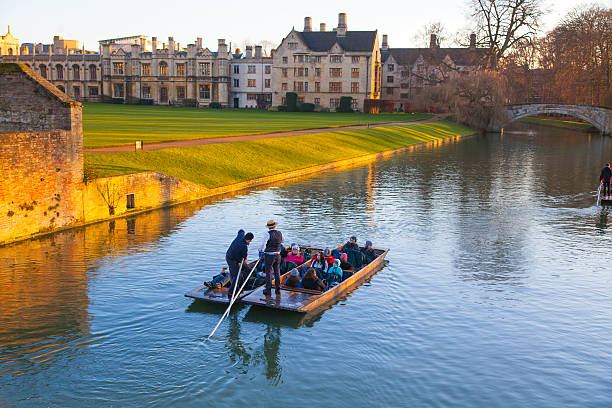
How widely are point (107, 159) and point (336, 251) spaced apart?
1716 centimetres

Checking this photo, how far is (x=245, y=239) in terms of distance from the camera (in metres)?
15.7

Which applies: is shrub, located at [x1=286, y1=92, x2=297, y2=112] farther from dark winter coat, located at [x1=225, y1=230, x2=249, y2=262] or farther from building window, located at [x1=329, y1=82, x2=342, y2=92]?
dark winter coat, located at [x1=225, y1=230, x2=249, y2=262]

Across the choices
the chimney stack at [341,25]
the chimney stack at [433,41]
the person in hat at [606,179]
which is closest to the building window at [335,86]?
the chimney stack at [341,25]

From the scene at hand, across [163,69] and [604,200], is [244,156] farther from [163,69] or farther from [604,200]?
[163,69]

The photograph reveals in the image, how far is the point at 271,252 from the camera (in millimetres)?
16219

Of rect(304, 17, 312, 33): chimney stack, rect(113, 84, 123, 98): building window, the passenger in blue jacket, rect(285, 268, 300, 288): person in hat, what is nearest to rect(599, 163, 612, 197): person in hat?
rect(285, 268, 300, 288): person in hat

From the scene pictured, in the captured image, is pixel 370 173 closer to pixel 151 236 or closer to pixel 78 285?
pixel 151 236

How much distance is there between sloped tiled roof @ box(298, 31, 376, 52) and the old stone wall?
9228cm

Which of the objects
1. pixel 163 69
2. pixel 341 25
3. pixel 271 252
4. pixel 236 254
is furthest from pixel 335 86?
pixel 236 254

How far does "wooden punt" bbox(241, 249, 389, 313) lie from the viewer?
15.3 m

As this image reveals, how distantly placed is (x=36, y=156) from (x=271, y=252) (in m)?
11.8

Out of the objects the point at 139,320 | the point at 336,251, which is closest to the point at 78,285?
the point at 139,320

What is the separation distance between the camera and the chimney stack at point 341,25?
114 meters

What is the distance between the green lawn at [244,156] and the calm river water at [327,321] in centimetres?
503
